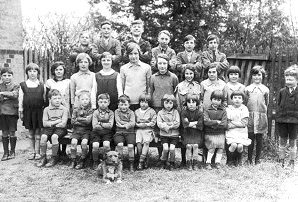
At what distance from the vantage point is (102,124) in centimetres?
650

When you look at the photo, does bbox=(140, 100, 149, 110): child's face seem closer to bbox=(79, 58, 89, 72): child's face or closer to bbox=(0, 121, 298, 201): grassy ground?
bbox=(0, 121, 298, 201): grassy ground

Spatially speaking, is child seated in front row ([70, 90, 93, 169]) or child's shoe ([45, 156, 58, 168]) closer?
child seated in front row ([70, 90, 93, 169])

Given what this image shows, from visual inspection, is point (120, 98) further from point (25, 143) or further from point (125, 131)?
point (25, 143)

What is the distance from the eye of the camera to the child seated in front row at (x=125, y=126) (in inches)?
256

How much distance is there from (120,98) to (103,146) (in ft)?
2.76

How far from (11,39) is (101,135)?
465 centimetres

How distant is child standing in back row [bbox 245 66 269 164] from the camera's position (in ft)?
22.6

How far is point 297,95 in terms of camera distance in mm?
6695

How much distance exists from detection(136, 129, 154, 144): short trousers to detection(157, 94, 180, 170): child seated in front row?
0.58 ft

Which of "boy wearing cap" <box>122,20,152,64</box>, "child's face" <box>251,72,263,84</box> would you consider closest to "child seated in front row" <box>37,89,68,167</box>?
"boy wearing cap" <box>122,20,152,64</box>

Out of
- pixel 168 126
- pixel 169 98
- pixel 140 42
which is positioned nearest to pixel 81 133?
pixel 168 126

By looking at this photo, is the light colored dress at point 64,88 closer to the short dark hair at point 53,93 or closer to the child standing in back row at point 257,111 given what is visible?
the short dark hair at point 53,93

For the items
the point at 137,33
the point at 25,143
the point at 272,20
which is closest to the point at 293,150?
the point at 137,33

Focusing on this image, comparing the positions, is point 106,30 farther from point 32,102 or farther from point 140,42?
point 32,102
